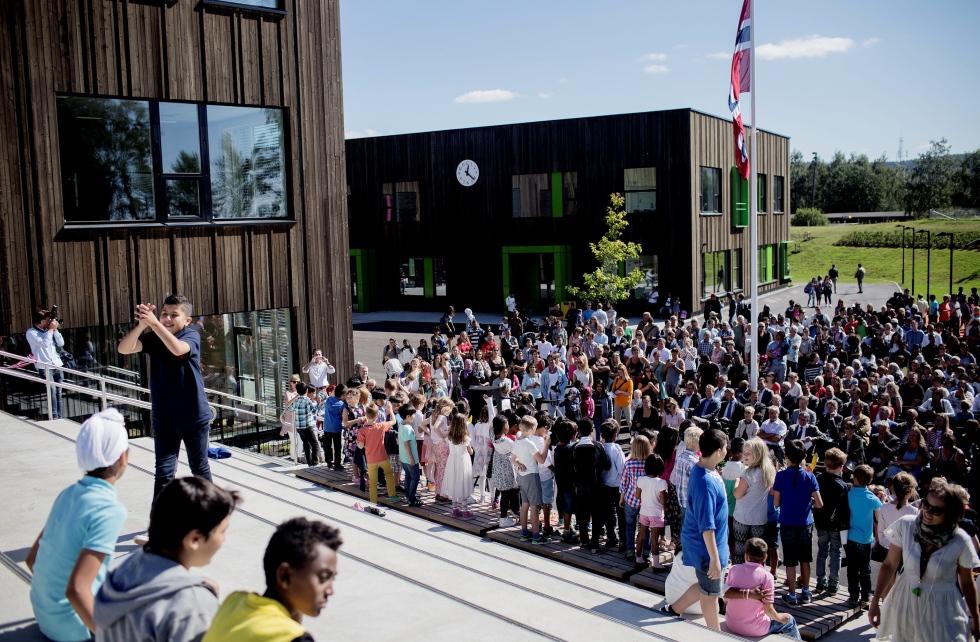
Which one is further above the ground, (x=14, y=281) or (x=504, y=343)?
(x=14, y=281)

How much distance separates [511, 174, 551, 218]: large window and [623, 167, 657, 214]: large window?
3687 millimetres

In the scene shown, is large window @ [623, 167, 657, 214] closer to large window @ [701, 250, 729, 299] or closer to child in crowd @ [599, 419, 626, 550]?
large window @ [701, 250, 729, 299]

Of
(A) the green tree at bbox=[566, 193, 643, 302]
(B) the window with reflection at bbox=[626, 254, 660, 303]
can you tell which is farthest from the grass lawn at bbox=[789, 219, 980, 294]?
(A) the green tree at bbox=[566, 193, 643, 302]

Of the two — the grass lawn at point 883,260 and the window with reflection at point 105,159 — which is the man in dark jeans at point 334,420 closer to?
the window with reflection at point 105,159

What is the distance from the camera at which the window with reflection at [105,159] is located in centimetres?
1419

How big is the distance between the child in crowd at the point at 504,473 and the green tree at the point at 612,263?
22.4m

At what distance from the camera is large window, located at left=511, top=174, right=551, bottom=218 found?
38438 mm

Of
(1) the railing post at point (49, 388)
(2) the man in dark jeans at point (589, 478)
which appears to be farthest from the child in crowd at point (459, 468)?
(1) the railing post at point (49, 388)

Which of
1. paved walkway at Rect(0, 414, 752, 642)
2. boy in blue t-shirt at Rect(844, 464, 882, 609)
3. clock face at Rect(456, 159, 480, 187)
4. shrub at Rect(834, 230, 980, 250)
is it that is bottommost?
boy in blue t-shirt at Rect(844, 464, 882, 609)

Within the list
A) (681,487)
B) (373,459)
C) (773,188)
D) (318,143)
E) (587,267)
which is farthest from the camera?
(773,188)

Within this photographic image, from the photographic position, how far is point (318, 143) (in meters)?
17.7

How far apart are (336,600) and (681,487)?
4365 millimetres

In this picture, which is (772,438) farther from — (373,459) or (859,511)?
(373,459)

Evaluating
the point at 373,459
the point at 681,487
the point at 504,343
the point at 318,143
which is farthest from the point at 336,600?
the point at 504,343
